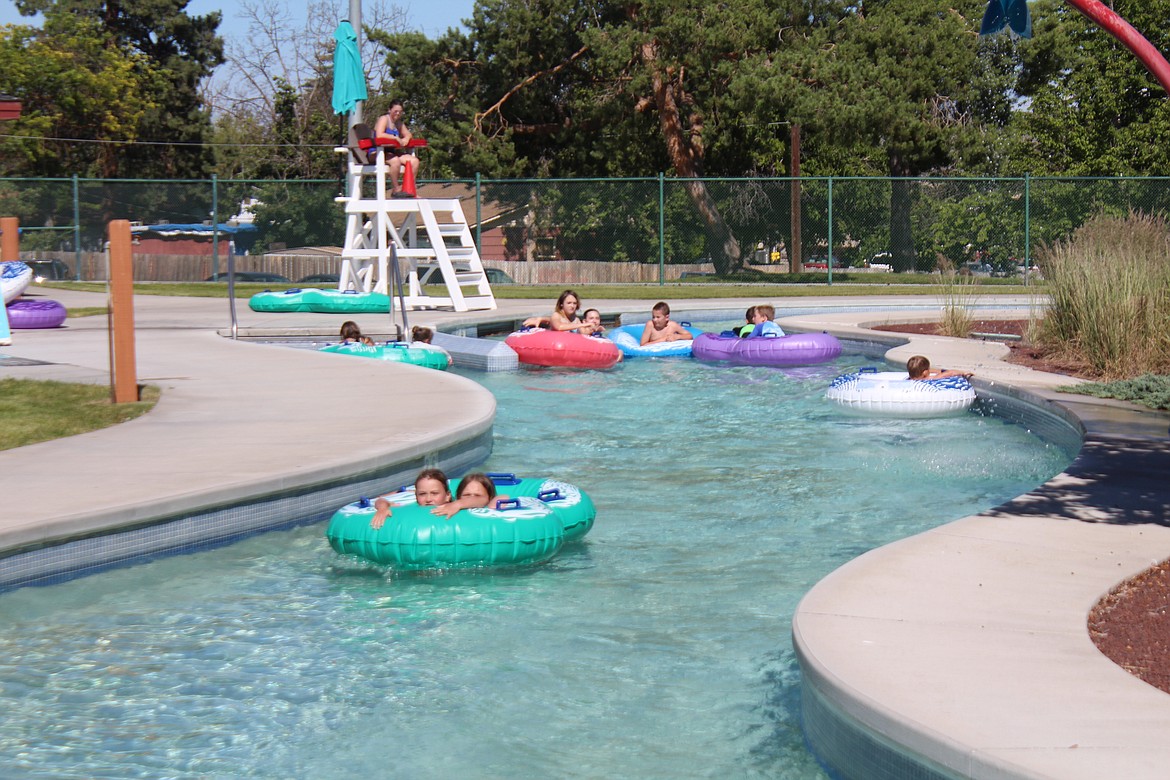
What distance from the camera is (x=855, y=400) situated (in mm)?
11000

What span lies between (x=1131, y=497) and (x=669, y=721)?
3.07m

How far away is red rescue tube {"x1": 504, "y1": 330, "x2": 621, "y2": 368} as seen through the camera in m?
14.2

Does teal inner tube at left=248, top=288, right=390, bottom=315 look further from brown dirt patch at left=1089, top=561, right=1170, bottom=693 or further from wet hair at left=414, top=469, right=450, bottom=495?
brown dirt patch at left=1089, top=561, right=1170, bottom=693

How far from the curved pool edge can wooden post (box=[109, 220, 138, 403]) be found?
6.32 meters

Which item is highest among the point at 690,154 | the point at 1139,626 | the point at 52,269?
the point at 690,154

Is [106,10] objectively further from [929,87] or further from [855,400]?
[855,400]

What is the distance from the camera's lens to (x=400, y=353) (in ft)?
42.6

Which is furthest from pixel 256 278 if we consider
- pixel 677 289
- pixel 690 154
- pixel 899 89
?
pixel 899 89

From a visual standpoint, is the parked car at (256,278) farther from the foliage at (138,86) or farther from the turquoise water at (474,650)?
the turquoise water at (474,650)

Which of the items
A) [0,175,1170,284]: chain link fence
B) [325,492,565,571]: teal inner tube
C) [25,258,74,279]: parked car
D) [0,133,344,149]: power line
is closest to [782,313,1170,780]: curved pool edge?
[325,492,565,571]: teal inner tube

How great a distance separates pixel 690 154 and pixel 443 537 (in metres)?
35.7

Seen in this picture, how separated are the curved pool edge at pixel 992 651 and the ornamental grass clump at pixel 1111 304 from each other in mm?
5147

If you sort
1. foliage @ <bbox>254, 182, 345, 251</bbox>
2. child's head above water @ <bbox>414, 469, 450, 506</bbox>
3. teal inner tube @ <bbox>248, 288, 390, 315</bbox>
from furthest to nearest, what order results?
foliage @ <bbox>254, 182, 345, 251</bbox> → teal inner tube @ <bbox>248, 288, 390, 315</bbox> → child's head above water @ <bbox>414, 469, 450, 506</bbox>

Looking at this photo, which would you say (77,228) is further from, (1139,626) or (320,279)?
(1139,626)
